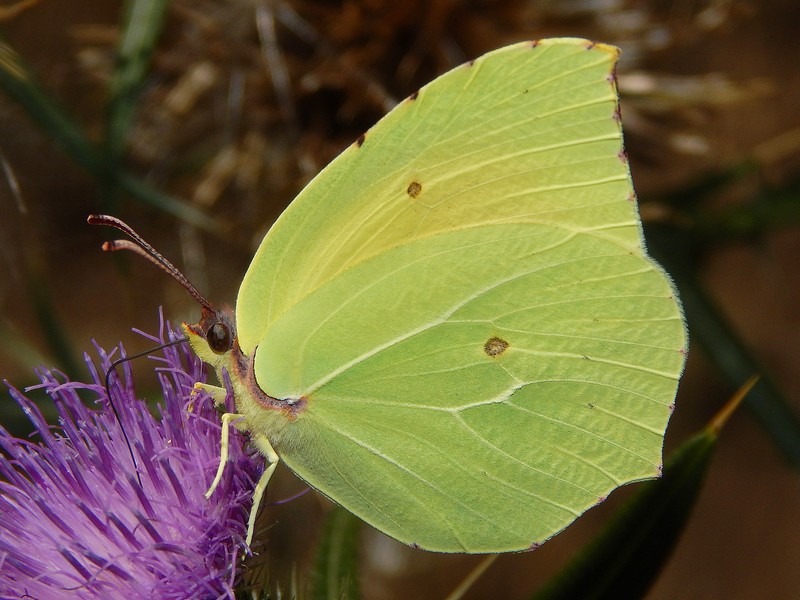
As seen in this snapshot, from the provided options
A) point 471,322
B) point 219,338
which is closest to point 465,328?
point 471,322

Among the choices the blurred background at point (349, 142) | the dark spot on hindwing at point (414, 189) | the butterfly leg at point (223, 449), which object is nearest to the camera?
the butterfly leg at point (223, 449)

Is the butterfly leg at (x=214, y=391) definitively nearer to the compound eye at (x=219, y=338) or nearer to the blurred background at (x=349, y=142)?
the compound eye at (x=219, y=338)

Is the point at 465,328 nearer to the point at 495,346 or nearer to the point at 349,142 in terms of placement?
the point at 495,346

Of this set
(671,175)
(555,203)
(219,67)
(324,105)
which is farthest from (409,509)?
(671,175)

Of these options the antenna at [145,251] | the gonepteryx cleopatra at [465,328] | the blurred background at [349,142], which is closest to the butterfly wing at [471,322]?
the gonepteryx cleopatra at [465,328]

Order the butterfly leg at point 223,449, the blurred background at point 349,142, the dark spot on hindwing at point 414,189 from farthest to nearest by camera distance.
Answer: the blurred background at point 349,142, the dark spot on hindwing at point 414,189, the butterfly leg at point 223,449
